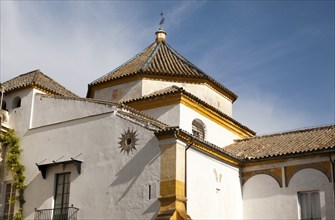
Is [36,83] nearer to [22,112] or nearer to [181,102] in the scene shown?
[22,112]

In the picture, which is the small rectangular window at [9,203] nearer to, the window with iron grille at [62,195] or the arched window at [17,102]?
the window with iron grille at [62,195]

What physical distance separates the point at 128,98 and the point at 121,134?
536 cm

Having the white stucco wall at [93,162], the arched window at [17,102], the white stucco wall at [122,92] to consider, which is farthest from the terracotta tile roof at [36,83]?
the white stucco wall at [122,92]

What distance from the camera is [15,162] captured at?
21.2 metres

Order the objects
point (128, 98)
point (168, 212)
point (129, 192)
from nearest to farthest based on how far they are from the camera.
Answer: point (168, 212)
point (129, 192)
point (128, 98)

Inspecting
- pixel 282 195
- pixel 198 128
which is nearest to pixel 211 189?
pixel 282 195

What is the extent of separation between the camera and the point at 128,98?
78.4ft

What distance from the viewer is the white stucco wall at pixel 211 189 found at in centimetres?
1800

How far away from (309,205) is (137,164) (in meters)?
7.00

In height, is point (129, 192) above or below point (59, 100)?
below

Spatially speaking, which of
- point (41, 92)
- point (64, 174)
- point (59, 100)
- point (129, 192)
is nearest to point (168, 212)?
point (129, 192)

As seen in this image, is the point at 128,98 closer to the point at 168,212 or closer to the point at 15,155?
the point at 15,155

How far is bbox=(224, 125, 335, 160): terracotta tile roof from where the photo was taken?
67.3 ft

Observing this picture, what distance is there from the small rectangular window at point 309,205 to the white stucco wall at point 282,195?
7.9 inches
